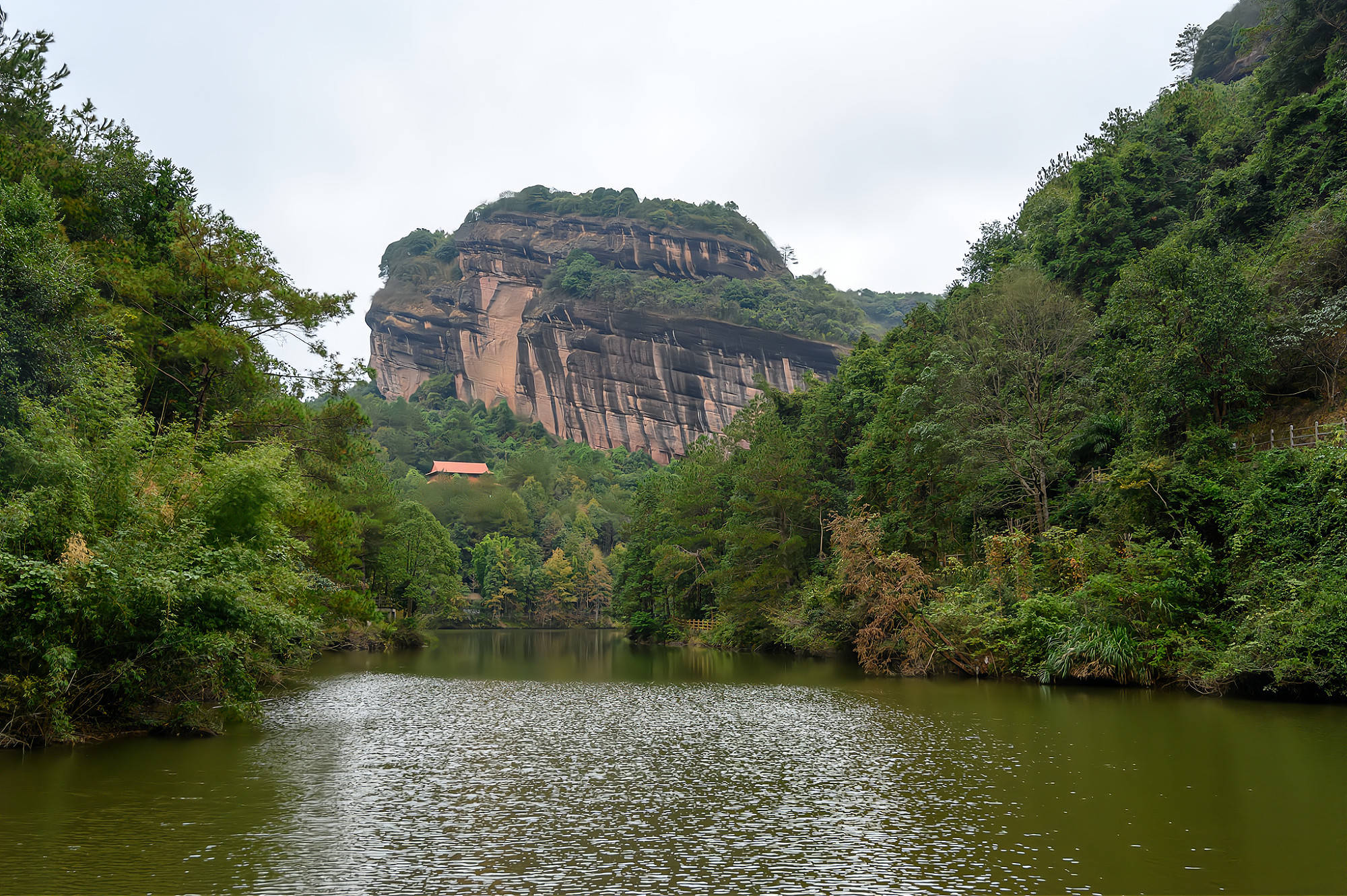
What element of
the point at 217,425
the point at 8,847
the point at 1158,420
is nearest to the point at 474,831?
the point at 8,847

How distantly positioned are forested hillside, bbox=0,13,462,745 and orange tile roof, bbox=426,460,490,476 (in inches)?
3171

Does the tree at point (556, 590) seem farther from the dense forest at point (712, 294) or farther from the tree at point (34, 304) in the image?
the tree at point (34, 304)

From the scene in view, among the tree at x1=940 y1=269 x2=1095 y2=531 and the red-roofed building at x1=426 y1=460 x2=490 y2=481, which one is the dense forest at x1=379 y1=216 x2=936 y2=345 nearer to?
the red-roofed building at x1=426 y1=460 x2=490 y2=481

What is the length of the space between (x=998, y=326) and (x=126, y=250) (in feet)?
90.8

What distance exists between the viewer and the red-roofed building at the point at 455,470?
101 meters

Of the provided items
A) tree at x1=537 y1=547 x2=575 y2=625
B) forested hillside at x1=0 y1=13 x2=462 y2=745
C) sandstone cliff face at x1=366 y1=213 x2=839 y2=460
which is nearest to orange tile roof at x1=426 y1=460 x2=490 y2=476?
sandstone cliff face at x1=366 y1=213 x2=839 y2=460

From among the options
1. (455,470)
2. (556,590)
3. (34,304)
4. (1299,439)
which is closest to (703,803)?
(34,304)

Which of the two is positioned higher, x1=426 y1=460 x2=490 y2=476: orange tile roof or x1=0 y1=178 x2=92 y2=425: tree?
x1=426 y1=460 x2=490 y2=476: orange tile roof

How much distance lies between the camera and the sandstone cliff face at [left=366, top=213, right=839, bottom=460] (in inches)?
4333

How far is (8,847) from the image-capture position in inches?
306

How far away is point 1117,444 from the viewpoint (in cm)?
2806

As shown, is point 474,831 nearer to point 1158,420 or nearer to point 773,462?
point 1158,420

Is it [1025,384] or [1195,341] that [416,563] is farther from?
[1195,341]

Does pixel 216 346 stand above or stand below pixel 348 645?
above
